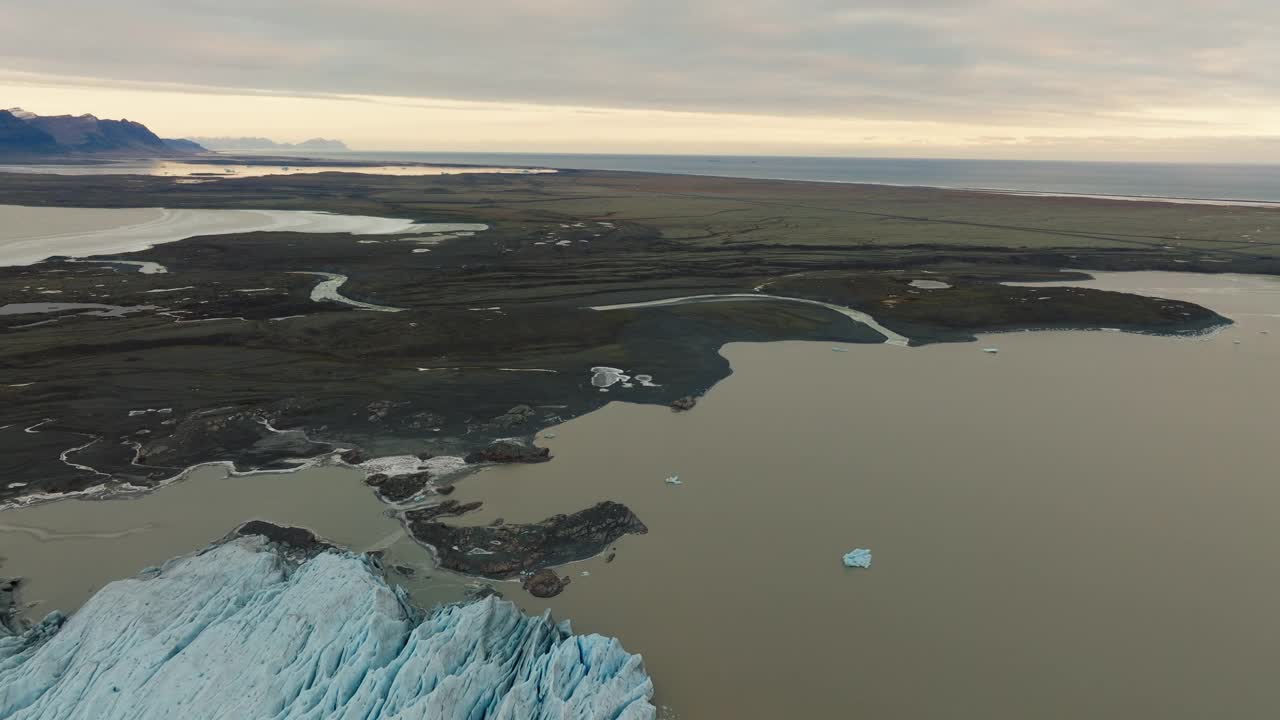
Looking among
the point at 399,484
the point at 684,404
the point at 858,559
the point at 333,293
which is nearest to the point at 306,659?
the point at 399,484

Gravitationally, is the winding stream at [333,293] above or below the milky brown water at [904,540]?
above

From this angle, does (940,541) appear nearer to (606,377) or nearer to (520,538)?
(520,538)

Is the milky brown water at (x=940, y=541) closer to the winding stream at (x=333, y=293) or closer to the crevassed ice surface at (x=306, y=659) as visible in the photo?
the crevassed ice surface at (x=306, y=659)

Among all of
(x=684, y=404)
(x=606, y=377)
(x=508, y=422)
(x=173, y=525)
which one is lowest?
(x=173, y=525)

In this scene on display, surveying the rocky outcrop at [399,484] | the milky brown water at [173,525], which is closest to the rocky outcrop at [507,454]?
the rocky outcrop at [399,484]

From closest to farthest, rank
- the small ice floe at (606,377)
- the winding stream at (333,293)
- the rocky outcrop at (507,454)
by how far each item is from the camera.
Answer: the rocky outcrop at (507,454) → the small ice floe at (606,377) → the winding stream at (333,293)

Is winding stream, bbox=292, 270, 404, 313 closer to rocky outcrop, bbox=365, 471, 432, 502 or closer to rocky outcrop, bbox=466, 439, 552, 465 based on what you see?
rocky outcrop, bbox=466, 439, 552, 465

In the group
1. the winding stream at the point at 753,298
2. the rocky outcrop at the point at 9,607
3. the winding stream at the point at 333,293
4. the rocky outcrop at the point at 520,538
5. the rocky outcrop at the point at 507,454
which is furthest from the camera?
the winding stream at the point at 333,293
